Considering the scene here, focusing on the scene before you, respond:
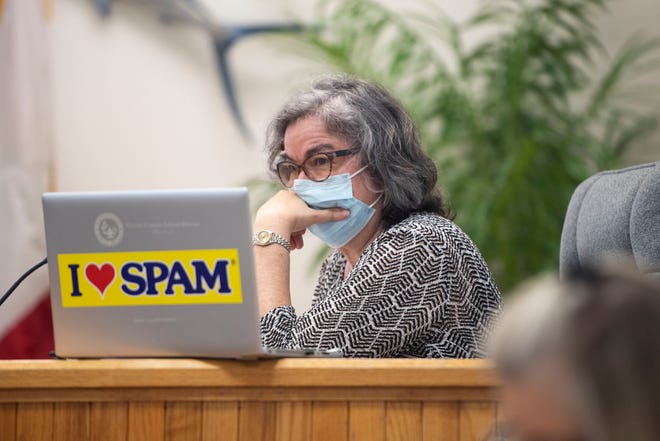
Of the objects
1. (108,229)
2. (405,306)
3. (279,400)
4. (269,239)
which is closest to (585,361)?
(279,400)

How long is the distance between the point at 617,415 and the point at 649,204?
115cm

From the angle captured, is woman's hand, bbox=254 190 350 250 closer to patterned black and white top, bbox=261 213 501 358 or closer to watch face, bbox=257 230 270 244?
watch face, bbox=257 230 270 244

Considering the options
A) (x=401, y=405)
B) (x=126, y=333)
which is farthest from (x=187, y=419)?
(x=401, y=405)

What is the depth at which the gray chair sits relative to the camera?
5.31 feet

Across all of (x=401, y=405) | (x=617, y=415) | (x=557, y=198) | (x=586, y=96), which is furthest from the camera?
(x=586, y=96)

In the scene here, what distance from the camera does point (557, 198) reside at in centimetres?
300

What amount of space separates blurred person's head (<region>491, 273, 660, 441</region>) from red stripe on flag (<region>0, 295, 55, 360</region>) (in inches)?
113

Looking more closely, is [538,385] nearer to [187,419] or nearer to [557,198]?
[187,419]

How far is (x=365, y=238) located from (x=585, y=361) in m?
1.35

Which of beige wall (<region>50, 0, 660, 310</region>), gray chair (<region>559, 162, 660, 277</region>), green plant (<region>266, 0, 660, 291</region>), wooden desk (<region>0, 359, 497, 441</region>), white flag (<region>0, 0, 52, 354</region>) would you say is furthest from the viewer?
beige wall (<region>50, 0, 660, 310</region>)

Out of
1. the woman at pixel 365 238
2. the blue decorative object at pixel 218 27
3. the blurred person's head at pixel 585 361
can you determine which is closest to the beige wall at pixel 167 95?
the blue decorative object at pixel 218 27

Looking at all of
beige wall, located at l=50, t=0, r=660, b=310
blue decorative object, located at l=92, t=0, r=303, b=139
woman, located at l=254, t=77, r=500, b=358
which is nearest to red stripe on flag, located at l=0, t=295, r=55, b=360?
beige wall, located at l=50, t=0, r=660, b=310

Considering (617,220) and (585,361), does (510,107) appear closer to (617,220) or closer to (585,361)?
(617,220)

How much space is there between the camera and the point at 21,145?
10.8 ft
